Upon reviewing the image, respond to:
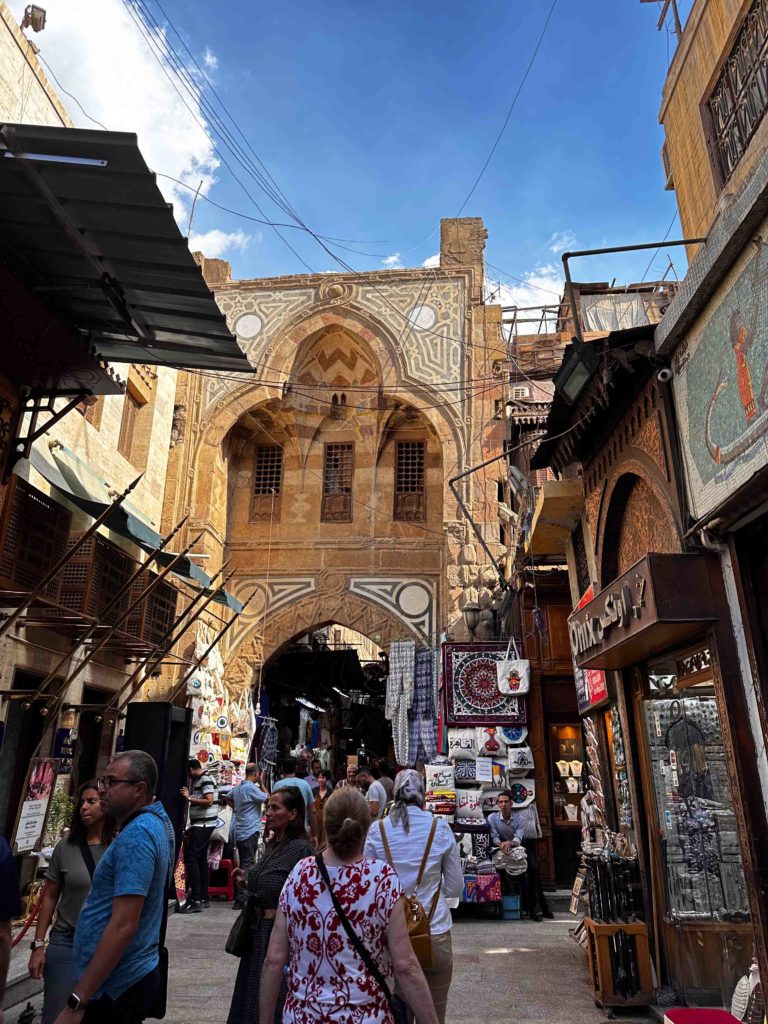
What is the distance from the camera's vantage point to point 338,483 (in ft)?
53.2

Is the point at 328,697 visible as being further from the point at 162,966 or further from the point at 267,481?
the point at 162,966

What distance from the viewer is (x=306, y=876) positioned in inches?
85.3

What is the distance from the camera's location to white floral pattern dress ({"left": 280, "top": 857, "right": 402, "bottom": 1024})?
1.98m

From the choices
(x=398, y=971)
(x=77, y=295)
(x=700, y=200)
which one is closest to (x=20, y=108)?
(x=77, y=295)

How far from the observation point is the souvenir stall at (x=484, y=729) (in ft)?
30.5

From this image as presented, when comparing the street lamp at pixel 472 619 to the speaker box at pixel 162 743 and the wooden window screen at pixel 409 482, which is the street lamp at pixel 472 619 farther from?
the speaker box at pixel 162 743

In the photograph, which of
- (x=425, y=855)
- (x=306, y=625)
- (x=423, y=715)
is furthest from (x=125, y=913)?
(x=306, y=625)

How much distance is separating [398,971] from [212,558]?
13.4 m

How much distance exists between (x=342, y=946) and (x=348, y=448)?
48.4 feet

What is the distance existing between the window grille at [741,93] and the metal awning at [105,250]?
407 cm

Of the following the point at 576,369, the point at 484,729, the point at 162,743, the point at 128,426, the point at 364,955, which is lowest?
the point at 364,955

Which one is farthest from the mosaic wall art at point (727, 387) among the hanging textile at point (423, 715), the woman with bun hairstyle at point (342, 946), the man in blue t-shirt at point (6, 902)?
the hanging textile at point (423, 715)

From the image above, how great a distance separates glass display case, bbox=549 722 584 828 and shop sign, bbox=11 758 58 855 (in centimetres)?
647

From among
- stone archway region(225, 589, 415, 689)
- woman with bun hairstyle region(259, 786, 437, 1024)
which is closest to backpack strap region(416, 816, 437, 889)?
woman with bun hairstyle region(259, 786, 437, 1024)
